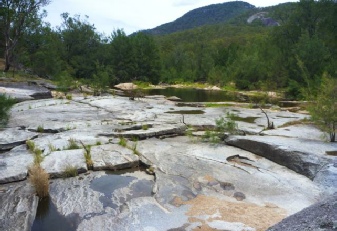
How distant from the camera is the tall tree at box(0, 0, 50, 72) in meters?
36.0

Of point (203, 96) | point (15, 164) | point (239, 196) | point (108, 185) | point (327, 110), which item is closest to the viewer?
point (239, 196)

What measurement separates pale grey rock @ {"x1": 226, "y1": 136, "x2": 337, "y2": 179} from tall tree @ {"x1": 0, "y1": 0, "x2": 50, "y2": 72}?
114 feet

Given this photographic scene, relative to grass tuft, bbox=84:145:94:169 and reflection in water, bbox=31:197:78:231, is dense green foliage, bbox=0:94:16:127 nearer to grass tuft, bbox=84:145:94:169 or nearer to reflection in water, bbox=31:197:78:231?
grass tuft, bbox=84:145:94:169

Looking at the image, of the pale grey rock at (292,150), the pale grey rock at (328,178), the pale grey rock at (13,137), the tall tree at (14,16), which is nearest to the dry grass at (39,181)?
the pale grey rock at (13,137)

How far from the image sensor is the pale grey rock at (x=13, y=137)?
36.4 ft

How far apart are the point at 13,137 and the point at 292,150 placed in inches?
423

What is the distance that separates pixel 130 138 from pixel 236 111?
9.89m

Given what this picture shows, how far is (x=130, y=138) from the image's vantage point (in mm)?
12836

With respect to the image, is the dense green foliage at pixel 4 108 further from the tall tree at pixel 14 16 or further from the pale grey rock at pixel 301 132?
the tall tree at pixel 14 16

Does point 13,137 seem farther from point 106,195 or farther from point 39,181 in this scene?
point 106,195

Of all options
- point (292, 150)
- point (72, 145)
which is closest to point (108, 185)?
point (72, 145)

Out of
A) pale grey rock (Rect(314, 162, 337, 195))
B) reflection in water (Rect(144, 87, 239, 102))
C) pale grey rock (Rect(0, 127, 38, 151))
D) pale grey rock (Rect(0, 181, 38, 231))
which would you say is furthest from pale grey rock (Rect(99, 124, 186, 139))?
reflection in water (Rect(144, 87, 239, 102))

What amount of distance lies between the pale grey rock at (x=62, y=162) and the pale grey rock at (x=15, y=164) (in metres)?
0.56

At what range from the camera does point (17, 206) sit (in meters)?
6.94
